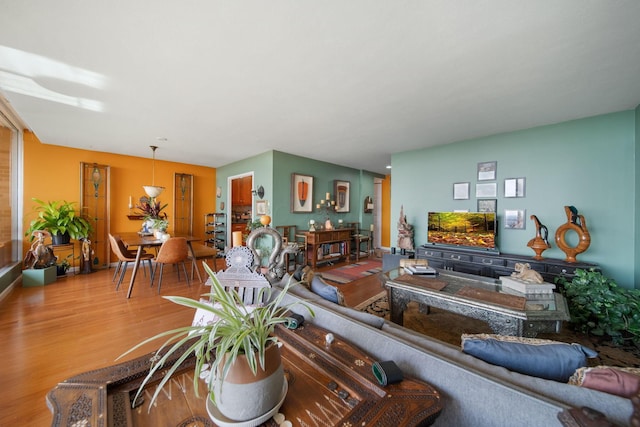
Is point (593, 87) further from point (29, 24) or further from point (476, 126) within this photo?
point (29, 24)

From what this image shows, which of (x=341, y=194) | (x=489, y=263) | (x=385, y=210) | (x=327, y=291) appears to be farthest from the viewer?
(x=385, y=210)

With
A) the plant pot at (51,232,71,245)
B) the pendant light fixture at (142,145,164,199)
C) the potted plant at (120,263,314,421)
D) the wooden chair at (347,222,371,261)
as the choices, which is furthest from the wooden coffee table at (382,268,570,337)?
the plant pot at (51,232,71,245)

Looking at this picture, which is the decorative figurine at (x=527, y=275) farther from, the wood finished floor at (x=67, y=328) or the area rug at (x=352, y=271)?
the area rug at (x=352, y=271)

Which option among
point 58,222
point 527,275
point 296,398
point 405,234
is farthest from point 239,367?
point 58,222

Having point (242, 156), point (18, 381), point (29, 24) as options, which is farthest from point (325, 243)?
point (29, 24)

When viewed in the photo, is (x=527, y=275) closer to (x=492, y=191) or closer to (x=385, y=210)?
(x=492, y=191)

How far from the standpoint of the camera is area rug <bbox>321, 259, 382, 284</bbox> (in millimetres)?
4260

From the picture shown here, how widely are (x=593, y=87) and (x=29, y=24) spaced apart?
178 inches

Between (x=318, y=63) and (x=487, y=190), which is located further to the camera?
(x=487, y=190)

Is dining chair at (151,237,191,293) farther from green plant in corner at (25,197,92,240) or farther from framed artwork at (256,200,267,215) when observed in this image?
green plant in corner at (25,197,92,240)

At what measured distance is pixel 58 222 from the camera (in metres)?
3.95

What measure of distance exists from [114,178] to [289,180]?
12.1 ft

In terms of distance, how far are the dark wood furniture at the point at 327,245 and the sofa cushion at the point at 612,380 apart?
13.8 ft

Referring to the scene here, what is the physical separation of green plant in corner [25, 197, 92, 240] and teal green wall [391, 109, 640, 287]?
20.9ft
